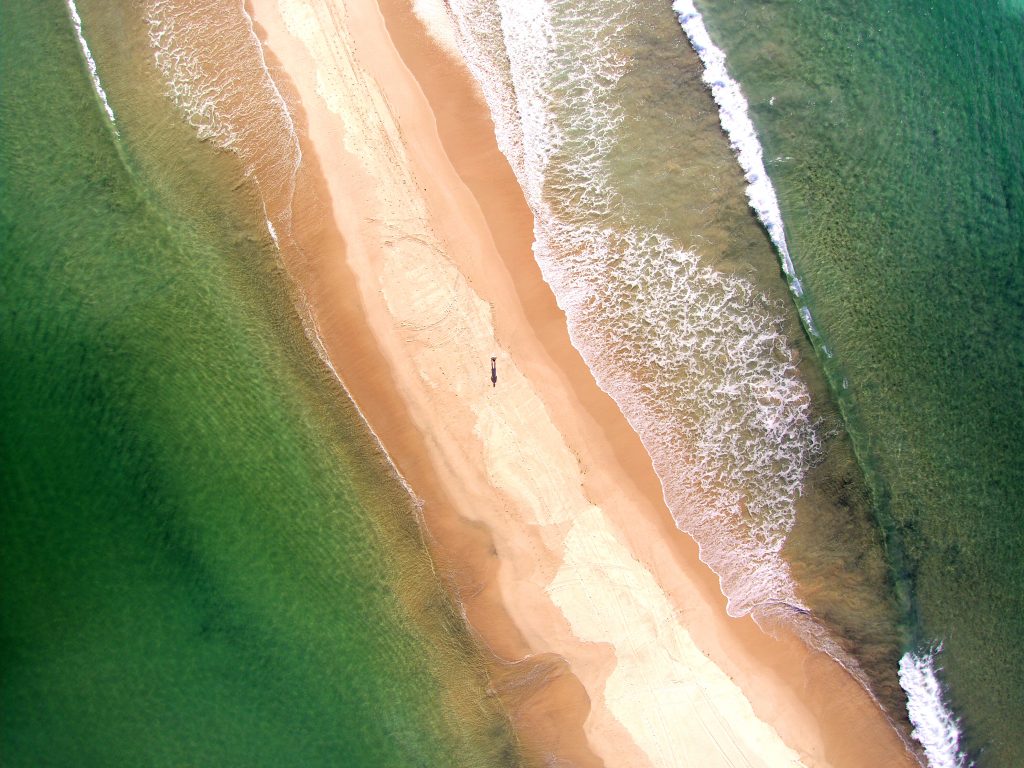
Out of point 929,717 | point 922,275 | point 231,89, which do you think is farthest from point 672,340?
point 231,89

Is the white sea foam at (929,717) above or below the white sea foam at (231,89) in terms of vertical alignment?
below

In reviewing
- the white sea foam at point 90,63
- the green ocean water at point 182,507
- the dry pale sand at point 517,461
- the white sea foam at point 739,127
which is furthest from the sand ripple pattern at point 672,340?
the white sea foam at point 90,63

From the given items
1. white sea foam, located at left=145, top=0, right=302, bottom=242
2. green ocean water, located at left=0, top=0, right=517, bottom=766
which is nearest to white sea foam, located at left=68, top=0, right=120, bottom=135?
green ocean water, located at left=0, top=0, right=517, bottom=766

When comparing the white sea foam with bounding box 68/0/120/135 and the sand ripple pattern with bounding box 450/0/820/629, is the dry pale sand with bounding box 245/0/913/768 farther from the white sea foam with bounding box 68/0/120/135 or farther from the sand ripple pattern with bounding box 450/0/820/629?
the white sea foam with bounding box 68/0/120/135

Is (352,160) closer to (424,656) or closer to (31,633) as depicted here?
(424,656)

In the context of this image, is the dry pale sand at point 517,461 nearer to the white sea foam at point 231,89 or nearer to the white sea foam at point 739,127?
the white sea foam at point 231,89

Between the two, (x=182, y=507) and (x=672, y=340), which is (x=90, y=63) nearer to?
(x=182, y=507)

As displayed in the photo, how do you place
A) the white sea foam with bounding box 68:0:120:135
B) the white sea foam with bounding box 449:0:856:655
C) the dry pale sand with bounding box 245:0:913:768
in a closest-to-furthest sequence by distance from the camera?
the dry pale sand with bounding box 245:0:913:768, the white sea foam with bounding box 449:0:856:655, the white sea foam with bounding box 68:0:120:135
